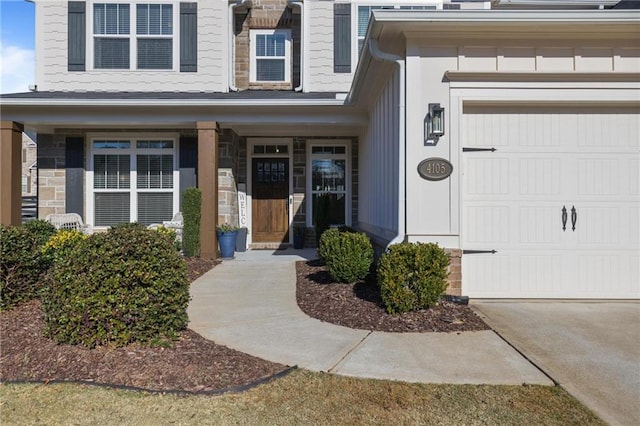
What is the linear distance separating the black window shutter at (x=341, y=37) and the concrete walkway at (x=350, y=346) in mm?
6550

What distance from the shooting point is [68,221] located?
896cm

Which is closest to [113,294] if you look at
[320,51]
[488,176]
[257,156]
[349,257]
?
[349,257]

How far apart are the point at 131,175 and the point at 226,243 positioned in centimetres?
299

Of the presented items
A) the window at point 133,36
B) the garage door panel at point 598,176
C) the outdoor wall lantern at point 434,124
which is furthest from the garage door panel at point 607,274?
the window at point 133,36

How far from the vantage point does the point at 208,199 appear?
8234mm

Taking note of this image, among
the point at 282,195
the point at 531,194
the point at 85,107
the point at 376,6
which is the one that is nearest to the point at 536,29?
the point at 531,194

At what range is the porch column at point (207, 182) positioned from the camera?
8250 mm

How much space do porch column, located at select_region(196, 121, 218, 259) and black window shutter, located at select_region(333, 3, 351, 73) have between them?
11.6 ft

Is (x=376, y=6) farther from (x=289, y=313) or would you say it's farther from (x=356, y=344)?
(x=356, y=344)

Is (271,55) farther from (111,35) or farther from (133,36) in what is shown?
(111,35)

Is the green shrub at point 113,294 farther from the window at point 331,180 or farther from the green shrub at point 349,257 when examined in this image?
the window at point 331,180

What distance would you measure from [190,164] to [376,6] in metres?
5.73

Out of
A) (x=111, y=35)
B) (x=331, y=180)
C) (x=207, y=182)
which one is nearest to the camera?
(x=207, y=182)

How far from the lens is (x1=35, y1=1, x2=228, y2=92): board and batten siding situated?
31.5 feet
